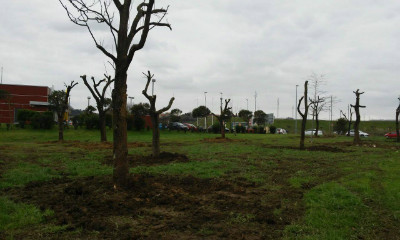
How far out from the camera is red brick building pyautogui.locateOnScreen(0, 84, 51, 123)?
159 ft

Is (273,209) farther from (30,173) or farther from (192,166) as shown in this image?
(30,173)

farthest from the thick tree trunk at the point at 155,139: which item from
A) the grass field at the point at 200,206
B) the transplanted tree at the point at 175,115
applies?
the transplanted tree at the point at 175,115

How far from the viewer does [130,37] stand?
6957 mm

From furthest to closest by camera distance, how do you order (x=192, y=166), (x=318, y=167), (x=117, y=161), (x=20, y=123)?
(x=20, y=123) → (x=318, y=167) → (x=192, y=166) → (x=117, y=161)

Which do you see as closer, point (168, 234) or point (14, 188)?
point (168, 234)

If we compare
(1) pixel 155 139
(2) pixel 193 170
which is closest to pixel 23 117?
(1) pixel 155 139

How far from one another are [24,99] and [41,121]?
63.7 feet

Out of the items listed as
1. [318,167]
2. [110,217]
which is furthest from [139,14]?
[318,167]

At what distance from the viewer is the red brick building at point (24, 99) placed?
159ft

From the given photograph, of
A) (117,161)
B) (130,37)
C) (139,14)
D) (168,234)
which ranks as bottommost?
(168,234)

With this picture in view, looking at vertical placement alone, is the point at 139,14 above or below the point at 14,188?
above

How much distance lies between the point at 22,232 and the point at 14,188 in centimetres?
313

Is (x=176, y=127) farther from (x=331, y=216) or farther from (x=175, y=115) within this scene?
(x=331, y=216)

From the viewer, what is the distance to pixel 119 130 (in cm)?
665
